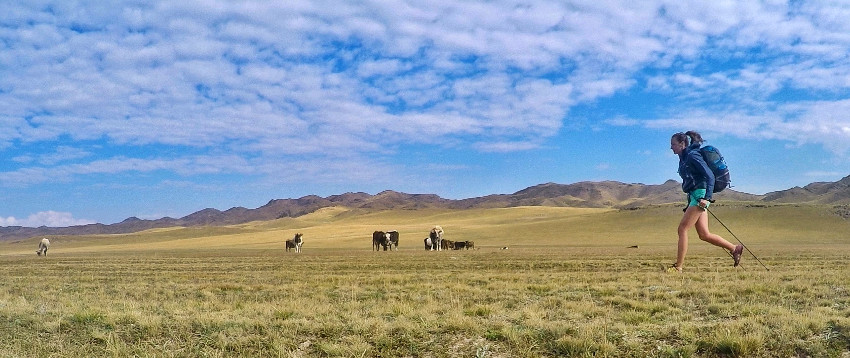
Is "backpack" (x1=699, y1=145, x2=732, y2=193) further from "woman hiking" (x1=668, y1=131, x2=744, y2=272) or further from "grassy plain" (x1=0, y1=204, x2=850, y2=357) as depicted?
"grassy plain" (x1=0, y1=204, x2=850, y2=357)

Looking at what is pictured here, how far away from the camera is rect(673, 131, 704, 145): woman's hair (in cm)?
1030

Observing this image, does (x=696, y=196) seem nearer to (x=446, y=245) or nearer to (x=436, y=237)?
(x=436, y=237)

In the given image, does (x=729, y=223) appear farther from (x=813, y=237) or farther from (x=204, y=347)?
(x=204, y=347)

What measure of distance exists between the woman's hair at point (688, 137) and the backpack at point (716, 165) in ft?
0.64

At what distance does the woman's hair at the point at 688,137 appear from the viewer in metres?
10.3

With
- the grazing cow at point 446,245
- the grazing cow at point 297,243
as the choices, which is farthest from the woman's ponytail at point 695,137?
the grazing cow at point 446,245

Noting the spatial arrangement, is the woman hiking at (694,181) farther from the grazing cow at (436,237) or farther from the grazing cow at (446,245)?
the grazing cow at (446,245)

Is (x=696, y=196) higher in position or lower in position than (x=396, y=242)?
higher

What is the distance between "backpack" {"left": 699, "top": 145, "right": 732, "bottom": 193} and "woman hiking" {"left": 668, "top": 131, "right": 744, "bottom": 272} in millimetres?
156

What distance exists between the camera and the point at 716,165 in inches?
397

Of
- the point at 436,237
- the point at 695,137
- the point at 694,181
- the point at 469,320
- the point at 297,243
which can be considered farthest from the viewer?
the point at 436,237

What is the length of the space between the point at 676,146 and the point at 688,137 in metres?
0.28

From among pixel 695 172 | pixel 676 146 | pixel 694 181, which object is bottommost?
pixel 694 181

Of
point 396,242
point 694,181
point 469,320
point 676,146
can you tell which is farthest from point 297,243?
point 469,320
